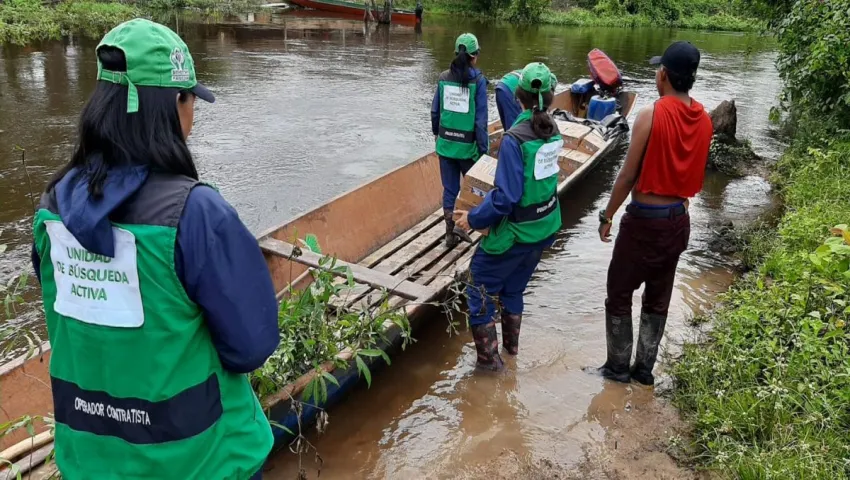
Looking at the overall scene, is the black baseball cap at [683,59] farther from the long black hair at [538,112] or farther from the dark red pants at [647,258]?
the dark red pants at [647,258]

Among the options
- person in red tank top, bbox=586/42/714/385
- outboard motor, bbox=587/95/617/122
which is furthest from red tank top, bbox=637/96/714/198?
outboard motor, bbox=587/95/617/122

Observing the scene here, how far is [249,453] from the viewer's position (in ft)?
5.29

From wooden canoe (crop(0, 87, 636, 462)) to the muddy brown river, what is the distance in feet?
1.27

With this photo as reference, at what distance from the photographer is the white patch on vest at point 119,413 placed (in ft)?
4.81

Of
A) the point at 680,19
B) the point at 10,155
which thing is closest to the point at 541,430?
the point at 10,155

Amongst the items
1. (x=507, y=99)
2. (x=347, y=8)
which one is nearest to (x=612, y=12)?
(x=347, y=8)

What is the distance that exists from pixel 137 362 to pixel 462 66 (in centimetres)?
372

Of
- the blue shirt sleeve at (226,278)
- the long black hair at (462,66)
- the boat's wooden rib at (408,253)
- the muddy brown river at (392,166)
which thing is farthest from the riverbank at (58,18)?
the blue shirt sleeve at (226,278)

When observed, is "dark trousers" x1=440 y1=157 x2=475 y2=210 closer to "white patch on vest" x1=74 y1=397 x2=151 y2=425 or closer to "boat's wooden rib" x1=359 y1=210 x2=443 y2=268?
"boat's wooden rib" x1=359 y1=210 x2=443 y2=268

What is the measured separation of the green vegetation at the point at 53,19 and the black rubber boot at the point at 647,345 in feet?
53.8

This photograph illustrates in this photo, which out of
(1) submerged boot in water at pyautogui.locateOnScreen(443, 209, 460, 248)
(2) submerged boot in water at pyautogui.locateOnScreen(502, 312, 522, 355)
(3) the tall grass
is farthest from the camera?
(1) submerged boot in water at pyautogui.locateOnScreen(443, 209, 460, 248)

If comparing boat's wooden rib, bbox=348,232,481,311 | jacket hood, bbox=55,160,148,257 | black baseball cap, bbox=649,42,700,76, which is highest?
black baseball cap, bbox=649,42,700,76

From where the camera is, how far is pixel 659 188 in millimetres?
3248

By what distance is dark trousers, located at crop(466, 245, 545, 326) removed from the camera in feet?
12.0
